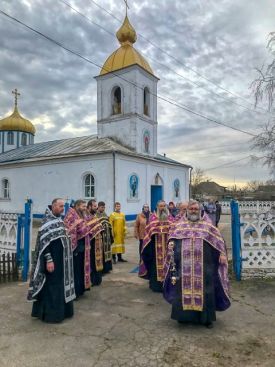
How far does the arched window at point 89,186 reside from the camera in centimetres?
1922

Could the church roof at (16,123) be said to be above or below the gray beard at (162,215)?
above

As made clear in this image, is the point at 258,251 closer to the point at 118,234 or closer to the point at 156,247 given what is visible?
the point at 156,247

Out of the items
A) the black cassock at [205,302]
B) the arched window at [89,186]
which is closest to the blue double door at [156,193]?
the arched window at [89,186]

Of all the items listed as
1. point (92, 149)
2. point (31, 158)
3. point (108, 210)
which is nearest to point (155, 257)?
point (108, 210)

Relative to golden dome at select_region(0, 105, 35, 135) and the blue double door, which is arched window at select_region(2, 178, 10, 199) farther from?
golden dome at select_region(0, 105, 35, 135)

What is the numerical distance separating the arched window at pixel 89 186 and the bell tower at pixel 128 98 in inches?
130

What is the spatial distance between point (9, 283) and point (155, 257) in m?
3.00

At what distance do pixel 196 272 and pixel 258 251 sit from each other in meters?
3.10

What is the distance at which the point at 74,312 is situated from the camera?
5.17 meters

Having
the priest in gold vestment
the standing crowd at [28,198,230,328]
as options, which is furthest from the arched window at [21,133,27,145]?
the standing crowd at [28,198,230,328]

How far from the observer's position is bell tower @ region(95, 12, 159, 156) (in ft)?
68.9

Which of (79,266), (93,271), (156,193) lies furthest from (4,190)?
(79,266)

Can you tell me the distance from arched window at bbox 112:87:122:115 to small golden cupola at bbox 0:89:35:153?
1549 cm

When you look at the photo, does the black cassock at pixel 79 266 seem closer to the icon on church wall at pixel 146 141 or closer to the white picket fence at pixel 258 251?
the white picket fence at pixel 258 251
